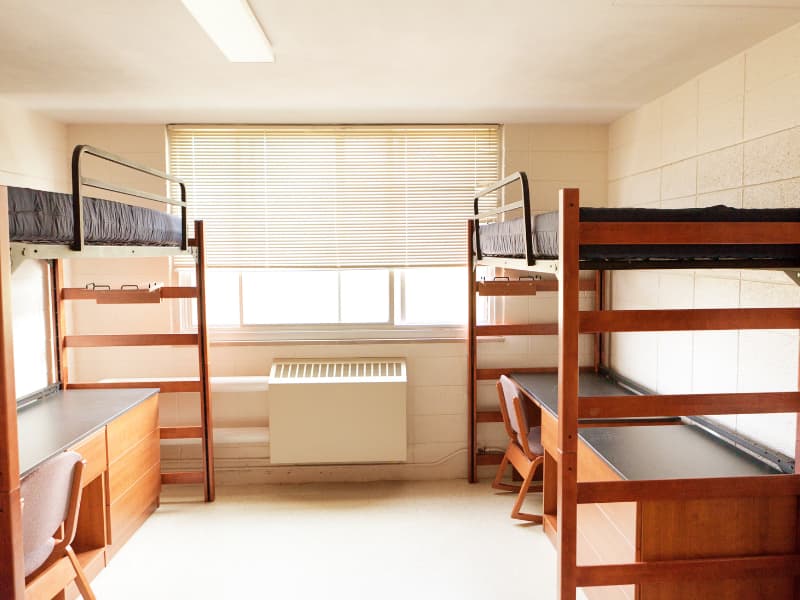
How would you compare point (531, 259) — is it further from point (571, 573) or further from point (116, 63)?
point (116, 63)

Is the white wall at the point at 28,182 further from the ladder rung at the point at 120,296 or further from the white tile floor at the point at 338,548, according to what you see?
the white tile floor at the point at 338,548

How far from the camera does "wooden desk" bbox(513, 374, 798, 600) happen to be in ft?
6.59

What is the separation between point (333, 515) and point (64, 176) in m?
2.70

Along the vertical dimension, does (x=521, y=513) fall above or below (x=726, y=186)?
below

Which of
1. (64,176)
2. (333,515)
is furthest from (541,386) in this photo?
(64,176)

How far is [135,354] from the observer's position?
3881 millimetres

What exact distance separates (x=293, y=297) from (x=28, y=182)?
5.47 ft

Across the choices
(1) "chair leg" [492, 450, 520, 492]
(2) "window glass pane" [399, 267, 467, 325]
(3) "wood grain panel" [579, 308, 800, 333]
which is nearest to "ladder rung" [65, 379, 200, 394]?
(2) "window glass pane" [399, 267, 467, 325]

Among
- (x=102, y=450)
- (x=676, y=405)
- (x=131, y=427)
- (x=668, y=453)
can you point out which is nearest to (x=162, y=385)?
(x=131, y=427)

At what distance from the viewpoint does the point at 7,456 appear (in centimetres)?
176

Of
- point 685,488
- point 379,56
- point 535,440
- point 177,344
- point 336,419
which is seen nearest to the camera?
point 685,488

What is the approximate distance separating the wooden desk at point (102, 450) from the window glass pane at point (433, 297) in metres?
1.71

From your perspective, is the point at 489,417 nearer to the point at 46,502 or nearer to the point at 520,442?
the point at 520,442

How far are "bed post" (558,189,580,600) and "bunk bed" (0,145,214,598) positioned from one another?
1.64m
